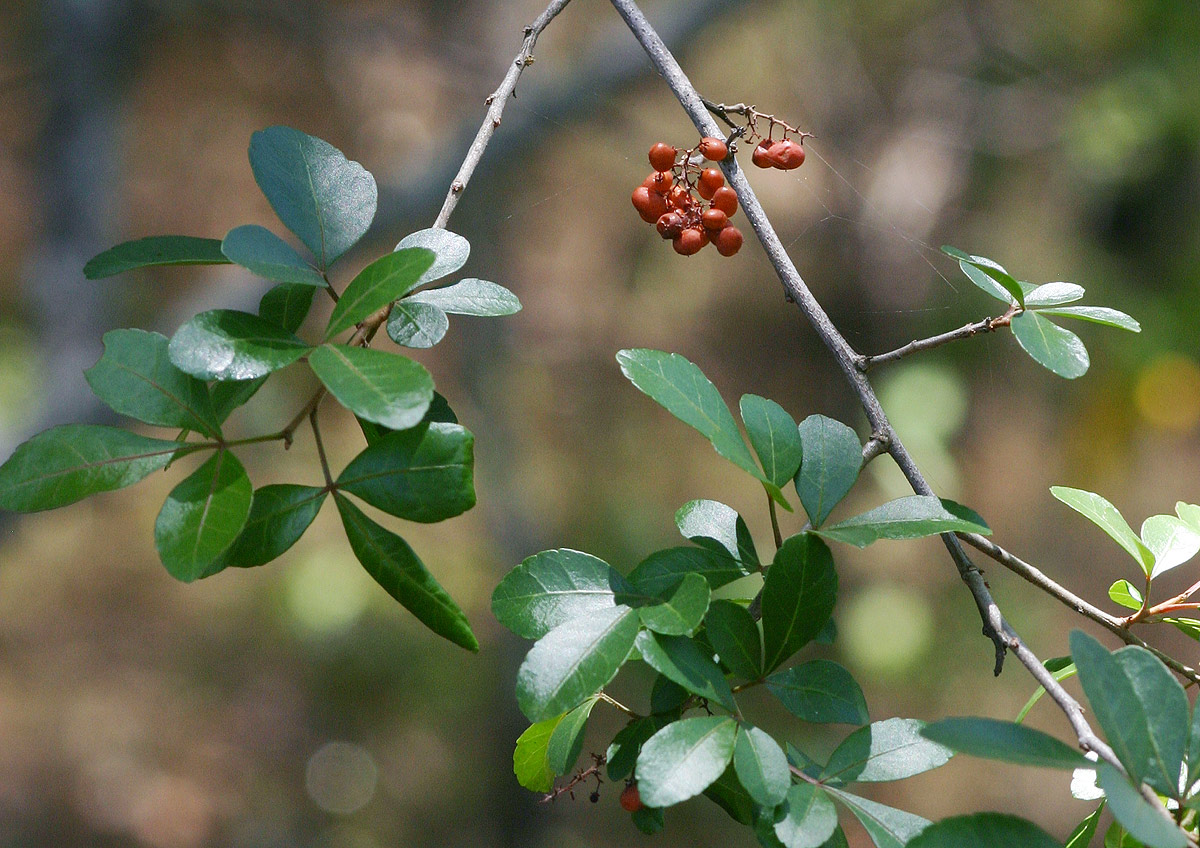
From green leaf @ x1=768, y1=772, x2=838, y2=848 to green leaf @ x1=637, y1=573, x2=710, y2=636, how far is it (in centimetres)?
10

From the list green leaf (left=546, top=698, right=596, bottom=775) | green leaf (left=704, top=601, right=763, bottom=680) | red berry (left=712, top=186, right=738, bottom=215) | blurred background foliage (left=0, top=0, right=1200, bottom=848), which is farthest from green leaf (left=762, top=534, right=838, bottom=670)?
blurred background foliage (left=0, top=0, right=1200, bottom=848)

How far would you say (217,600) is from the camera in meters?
2.72

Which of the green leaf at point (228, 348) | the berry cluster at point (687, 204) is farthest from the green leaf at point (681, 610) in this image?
the berry cluster at point (687, 204)

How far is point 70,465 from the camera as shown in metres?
0.41

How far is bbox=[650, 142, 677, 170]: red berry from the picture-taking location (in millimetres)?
698

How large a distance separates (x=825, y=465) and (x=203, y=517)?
0.33m

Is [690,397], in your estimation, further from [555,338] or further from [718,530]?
[555,338]

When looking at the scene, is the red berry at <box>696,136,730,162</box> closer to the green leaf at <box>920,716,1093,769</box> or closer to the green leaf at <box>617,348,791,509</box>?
the green leaf at <box>617,348,791,509</box>

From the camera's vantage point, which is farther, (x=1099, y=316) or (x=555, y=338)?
(x=555, y=338)

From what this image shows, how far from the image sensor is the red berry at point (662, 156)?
70 centimetres

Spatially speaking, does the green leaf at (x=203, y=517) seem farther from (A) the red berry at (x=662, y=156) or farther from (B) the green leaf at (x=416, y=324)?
(A) the red berry at (x=662, y=156)

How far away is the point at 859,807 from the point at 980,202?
2874 mm

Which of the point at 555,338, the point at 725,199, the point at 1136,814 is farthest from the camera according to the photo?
the point at 555,338

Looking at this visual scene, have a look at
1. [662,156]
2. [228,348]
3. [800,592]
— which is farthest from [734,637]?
[662,156]
